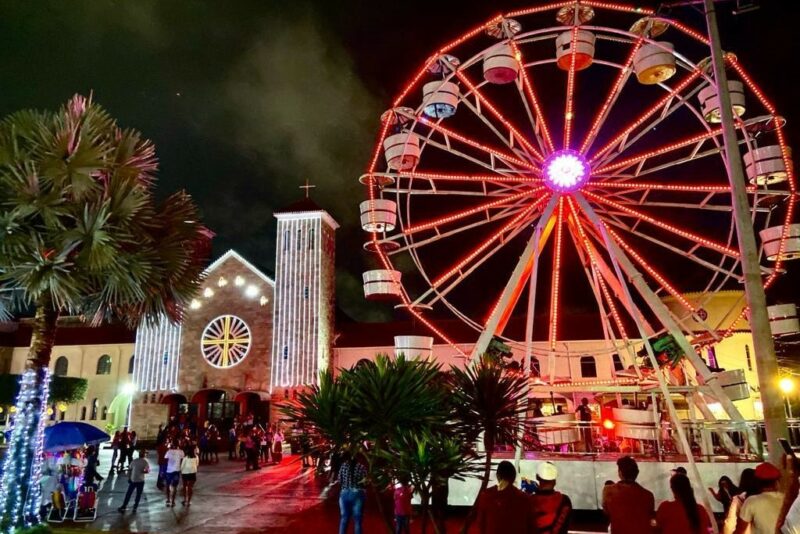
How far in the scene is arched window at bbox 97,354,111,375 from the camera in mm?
40875

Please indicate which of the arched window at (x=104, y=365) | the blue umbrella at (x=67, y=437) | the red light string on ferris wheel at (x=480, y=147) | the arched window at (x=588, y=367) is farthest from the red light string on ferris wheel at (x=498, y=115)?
the arched window at (x=104, y=365)

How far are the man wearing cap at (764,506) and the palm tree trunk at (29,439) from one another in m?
10.5

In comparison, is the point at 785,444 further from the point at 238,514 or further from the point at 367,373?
the point at 238,514

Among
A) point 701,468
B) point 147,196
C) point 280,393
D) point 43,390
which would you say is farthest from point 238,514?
point 280,393

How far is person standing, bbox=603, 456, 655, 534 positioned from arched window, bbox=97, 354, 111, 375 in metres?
43.1

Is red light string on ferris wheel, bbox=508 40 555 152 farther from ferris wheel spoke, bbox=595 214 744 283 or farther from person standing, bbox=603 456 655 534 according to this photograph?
person standing, bbox=603 456 655 534

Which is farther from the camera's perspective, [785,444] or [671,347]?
[671,347]

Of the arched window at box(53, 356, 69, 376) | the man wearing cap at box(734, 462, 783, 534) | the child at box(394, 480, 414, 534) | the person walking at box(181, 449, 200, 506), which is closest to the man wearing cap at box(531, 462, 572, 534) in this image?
the man wearing cap at box(734, 462, 783, 534)

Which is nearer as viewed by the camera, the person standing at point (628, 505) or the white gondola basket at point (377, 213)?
the person standing at point (628, 505)

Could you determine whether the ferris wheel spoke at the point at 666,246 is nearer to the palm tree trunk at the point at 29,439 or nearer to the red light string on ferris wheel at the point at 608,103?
the red light string on ferris wheel at the point at 608,103

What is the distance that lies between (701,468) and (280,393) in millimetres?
25976

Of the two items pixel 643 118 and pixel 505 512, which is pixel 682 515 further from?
pixel 643 118

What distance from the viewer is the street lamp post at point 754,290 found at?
24.2 ft

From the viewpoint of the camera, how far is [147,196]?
1062 cm
